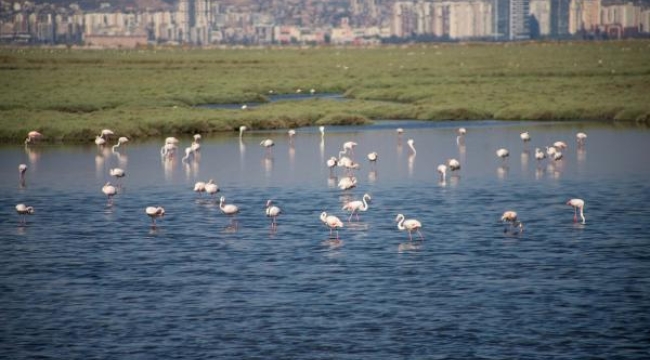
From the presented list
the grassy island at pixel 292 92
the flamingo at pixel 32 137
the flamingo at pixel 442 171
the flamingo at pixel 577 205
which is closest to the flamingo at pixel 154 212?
the flamingo at pixel 577 205

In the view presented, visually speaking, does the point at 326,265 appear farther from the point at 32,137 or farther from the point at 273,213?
the point at 32,137

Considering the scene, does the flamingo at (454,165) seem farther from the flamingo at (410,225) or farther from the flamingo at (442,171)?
the flamingo at (410,225)

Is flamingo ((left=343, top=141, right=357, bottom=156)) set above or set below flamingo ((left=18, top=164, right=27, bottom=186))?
above

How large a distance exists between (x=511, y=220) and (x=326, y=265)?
548 centimetres

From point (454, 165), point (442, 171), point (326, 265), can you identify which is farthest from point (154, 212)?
point (454, 165)

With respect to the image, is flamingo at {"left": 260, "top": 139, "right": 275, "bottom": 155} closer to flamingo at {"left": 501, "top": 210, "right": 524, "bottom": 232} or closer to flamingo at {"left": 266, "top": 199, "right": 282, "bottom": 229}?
flamingo at {"left": 266, "top": 199, "right": 282, "bottom": 229}

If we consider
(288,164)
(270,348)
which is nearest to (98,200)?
(288,164)

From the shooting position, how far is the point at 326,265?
24.3 meters

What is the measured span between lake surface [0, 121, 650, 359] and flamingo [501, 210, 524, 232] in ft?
1.15

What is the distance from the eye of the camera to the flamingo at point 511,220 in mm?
27500

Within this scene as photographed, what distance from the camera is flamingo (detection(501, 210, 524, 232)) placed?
27500 millimetres

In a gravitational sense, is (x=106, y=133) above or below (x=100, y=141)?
above

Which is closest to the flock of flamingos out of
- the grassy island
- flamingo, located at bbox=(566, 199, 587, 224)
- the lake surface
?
flamingo, located at bbox=(566, 199, 587, 224)

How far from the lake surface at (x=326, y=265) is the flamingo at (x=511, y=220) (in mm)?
349
